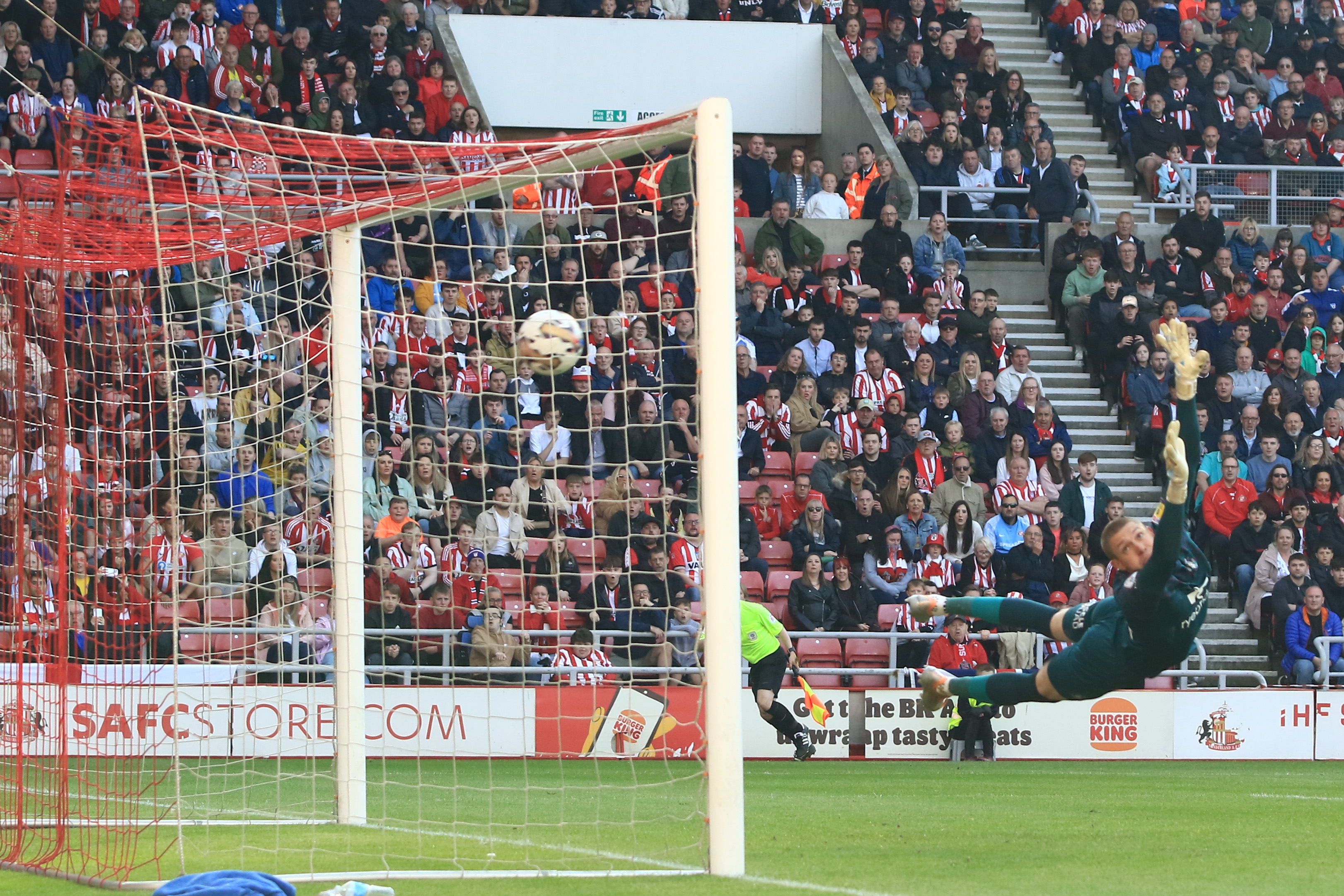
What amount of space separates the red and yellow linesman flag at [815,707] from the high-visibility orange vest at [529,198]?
508 centimetres

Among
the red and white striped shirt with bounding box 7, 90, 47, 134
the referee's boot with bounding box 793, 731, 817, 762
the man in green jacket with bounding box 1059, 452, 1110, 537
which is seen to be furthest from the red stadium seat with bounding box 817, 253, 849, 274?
the red and white striped shirt with bounding box 7, 90, 47, 134

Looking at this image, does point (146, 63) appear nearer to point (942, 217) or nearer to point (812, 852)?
point (942, 217)

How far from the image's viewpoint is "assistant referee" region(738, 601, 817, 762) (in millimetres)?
13711

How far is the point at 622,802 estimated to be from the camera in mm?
11836

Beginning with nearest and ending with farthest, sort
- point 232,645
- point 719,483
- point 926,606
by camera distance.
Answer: point 719,483 < point 926,606 < point 232,645

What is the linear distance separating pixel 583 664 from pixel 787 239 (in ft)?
24.0

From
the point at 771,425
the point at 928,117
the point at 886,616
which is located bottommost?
the point at 886,616

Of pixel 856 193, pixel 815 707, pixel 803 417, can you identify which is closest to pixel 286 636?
pixel 815 707

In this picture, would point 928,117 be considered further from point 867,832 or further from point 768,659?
point 867,832

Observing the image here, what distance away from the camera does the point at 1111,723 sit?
16.7 m

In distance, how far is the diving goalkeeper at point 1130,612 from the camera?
314 inches

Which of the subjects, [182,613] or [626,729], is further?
[626,729]

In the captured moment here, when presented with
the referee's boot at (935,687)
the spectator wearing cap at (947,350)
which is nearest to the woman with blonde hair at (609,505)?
the spectator wearing cap at (947,350)

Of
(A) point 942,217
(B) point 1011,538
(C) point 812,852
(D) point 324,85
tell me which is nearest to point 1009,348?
(A) point 942,217
